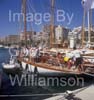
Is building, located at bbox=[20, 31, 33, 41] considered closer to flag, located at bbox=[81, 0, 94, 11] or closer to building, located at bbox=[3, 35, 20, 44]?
building, located at bbox=[3, 35, 20, 44]

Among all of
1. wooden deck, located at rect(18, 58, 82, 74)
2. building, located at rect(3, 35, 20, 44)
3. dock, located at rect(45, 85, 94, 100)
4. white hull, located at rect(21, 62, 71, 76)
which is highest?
building, located at rect(3, 35, 20, 44)

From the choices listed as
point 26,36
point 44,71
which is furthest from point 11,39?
point 44,71

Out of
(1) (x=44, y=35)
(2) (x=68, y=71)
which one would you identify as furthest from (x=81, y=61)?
(1) (x=44, y=35)

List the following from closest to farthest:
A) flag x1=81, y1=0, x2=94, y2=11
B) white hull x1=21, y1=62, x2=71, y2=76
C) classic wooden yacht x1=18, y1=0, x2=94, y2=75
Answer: flag x1=81, y1=0, x2=94, y2=11 < classic wooden yacht x1=18, y1=0, x2=94, y2=75 < white hull x1=21, y1=62, x2=71, y2=76

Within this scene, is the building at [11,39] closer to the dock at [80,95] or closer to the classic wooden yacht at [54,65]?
the classic wooden yacht at [54,65]

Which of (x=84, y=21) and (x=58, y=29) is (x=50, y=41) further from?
(x=84, y=21)

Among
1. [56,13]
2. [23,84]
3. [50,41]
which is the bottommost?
[23,84]

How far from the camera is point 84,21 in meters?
5.67

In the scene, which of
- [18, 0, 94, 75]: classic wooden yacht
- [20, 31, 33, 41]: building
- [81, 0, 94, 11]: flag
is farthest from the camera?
[18, 0, 94, 75]: classic wooden yacht

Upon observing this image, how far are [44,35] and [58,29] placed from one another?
0.35 m

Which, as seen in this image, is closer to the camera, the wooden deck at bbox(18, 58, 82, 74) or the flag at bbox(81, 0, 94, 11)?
the flag at bbox(81, 0, 94, 11)

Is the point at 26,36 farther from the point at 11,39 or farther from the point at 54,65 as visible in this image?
the point at 54,65

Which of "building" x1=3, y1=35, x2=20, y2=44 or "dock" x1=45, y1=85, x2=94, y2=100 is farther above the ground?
"building" x1=3, y1=35, x2=20, y2=44

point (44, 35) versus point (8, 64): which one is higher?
point (44, 35)
